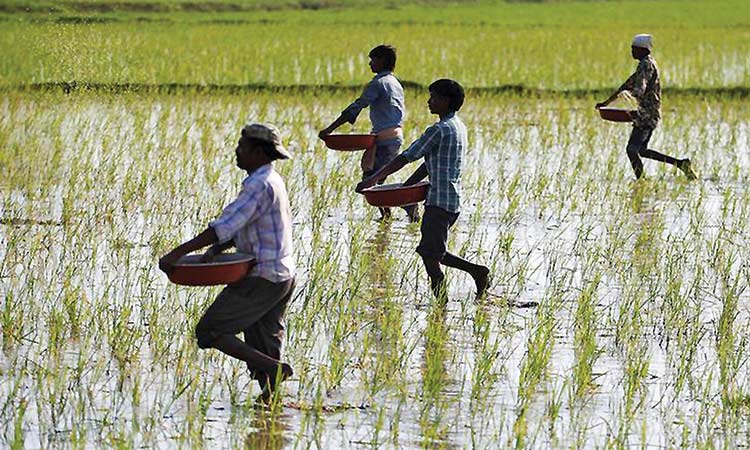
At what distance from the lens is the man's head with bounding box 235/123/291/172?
448 centimetres

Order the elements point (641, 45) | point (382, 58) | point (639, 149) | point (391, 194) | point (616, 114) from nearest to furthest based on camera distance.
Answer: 1. point (391, 194)
2. point (382, 58)
3. point (616, 114)
4. point (641, 45)
5. point (639, 149)

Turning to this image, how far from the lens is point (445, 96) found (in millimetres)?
5996

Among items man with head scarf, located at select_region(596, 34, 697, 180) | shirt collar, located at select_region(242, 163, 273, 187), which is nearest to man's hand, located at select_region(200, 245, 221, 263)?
shirt collar, located at select_region(242, 163, 273, 187)

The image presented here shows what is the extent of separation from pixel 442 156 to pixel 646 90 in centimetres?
426

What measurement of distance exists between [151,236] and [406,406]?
128 inches

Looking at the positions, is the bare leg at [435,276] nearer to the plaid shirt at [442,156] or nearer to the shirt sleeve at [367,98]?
the plaid shirt at [442,156]

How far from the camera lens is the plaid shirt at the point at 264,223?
442 cm

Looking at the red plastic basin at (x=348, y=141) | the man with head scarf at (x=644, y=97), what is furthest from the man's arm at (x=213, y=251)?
the man with head scarf at (x=644, y=97)

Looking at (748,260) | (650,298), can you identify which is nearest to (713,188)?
(748,260)

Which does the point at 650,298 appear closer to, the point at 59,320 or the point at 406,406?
the point at 406,406

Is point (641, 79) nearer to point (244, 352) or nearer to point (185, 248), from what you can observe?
point (244, 352)

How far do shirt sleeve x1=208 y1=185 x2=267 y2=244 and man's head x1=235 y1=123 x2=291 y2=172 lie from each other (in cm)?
10

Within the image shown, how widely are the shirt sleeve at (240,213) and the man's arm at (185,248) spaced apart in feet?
0.09

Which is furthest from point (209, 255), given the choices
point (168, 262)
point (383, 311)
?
point (383, 311)
